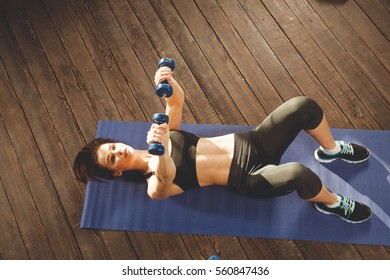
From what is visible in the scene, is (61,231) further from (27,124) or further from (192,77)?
(192,77)

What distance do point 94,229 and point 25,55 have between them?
1.36 metres

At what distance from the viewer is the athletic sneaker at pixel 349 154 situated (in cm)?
216

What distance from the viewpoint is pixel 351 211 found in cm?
203

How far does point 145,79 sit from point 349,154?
4.36 feet

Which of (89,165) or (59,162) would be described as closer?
(89,165)

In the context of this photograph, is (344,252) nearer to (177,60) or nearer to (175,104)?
(175,104)

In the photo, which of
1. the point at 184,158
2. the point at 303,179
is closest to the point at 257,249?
the point at 303,179

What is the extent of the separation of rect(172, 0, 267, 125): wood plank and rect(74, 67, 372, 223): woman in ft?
1.62

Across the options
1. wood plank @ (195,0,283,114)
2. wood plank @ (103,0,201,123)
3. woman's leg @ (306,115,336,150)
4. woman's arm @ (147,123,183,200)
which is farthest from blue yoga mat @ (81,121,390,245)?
wood plank @ (103,0,201,123)

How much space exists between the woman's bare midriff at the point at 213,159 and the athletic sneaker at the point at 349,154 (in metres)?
0.55

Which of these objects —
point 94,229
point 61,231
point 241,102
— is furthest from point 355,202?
point 61,231

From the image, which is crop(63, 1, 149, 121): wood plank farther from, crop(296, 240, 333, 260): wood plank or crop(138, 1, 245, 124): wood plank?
crop(296, 240, 333, 260): wood plank

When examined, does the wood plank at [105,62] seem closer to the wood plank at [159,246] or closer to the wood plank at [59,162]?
the wood plank at [59,162]

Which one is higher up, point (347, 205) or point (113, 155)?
point (113, 155)
